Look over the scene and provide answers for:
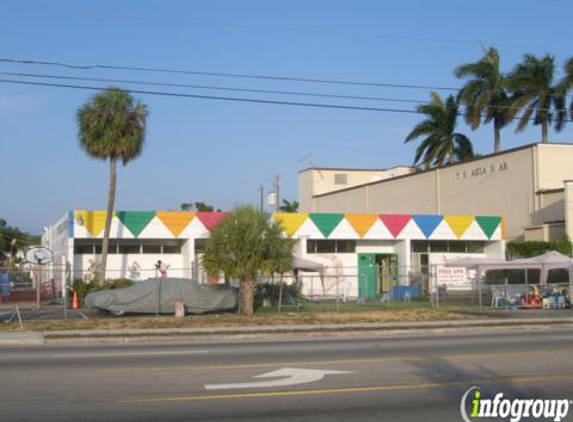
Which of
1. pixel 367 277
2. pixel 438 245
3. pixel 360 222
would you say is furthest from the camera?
pixel 438 245

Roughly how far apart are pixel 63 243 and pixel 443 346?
84.9 ft

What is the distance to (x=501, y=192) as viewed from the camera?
46781 millimetres

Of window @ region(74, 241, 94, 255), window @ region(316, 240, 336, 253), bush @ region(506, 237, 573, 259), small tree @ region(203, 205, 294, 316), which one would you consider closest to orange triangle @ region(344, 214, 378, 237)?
window @ region(316, 240, 336, 253)

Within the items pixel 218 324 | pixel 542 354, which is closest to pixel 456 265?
pixel 218 324

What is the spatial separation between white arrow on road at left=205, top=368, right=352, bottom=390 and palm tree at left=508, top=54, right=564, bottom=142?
4266cm

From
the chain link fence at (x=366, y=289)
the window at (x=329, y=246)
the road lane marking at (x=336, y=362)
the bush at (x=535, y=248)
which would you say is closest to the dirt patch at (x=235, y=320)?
the chain link fence at (x=366, y=289)

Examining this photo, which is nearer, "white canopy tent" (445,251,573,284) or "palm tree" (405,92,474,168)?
"white canopy tent" (445,251,573,284)

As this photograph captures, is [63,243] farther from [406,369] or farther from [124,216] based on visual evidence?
[406,369]

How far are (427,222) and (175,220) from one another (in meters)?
14.4

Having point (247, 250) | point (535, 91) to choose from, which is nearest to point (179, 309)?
point (247, 250)

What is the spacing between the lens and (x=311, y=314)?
28734mm

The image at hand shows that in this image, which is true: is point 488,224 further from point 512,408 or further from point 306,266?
point 512,408

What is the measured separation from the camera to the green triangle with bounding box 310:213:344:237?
4012 centimetres

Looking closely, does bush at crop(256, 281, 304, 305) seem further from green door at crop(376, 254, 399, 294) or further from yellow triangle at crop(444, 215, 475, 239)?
yellow triangle at crop(444, 215, 475, 239)
